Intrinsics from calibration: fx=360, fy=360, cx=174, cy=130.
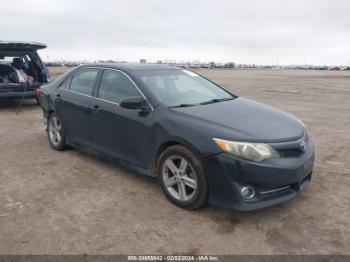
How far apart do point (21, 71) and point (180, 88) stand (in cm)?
818

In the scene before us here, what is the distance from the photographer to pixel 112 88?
4.89m

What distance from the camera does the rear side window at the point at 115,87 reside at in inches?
181

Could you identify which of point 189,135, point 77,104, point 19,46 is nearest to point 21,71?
point 19,46

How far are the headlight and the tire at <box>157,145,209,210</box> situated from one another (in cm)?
34

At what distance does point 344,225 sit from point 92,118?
3388 mm

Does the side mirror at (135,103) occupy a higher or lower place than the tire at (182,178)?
higher

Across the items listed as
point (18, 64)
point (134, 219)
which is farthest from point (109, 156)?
point (18, 64)

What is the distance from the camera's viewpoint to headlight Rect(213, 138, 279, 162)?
11.4 ft

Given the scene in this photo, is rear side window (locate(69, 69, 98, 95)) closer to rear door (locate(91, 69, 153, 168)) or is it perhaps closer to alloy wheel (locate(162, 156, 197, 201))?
rear door (locate(91, 69, 153, 168))

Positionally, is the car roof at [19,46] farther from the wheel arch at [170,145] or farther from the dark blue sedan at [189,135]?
the wheel arch at [170,145]

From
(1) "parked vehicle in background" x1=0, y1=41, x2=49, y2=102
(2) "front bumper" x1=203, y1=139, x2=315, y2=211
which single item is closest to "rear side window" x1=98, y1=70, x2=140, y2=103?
(2) "front bumper" x1=203, y1=139, x2=315, y2=211

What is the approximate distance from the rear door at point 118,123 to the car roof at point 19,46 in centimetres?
584

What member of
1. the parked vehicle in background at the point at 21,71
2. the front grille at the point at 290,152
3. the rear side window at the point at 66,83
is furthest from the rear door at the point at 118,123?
the parked vehicle in background at the point at 21,71

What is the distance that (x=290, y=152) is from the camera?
370cm
